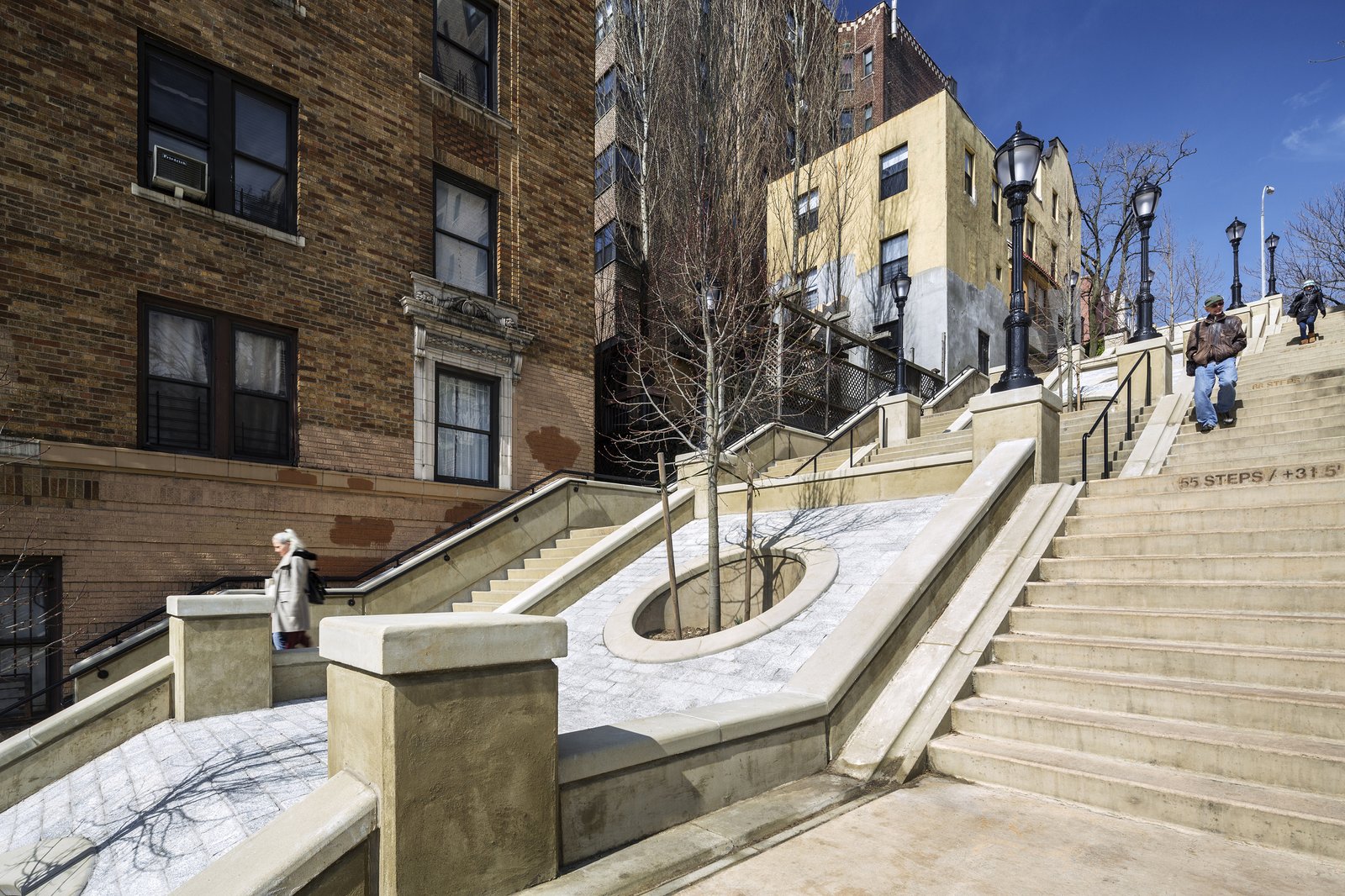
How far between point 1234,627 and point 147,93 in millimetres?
13678

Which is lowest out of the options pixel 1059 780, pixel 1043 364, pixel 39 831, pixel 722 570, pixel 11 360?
pixel 39 831

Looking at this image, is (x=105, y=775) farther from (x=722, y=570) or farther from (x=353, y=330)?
(x=353, y=330)

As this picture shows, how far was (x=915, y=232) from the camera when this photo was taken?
24969mm

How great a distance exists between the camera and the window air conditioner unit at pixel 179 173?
30.5 ft

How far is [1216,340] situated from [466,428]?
12.0 meters

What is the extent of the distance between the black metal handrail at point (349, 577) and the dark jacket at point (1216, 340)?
358 inches

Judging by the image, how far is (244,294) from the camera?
10.1 m

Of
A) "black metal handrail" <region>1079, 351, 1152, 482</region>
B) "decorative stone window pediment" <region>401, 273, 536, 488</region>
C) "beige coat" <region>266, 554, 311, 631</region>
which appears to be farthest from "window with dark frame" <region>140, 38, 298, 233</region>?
"black metal handrail" <region>1079, 351, 1152, 482</region>

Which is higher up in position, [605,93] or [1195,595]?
[605,93]

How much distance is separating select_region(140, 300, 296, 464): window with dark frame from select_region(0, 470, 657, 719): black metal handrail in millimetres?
1863

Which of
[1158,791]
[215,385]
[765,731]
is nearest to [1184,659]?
[1158,791]

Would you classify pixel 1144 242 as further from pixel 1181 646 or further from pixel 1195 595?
pixel 1181 646

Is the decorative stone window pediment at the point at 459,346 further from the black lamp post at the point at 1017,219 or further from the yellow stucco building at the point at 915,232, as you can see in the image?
the yellow stucco building at the point at 915,232

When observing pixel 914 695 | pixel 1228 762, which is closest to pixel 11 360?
pixel 914 695
